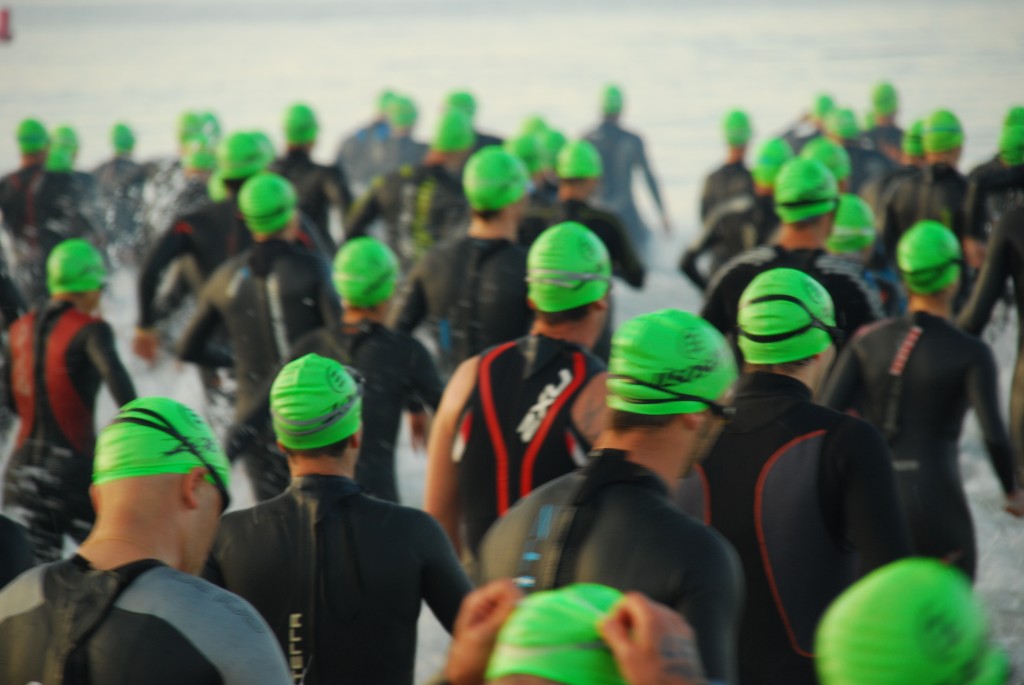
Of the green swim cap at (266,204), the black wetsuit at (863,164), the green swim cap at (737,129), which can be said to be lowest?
the green swim cap at (266,204)

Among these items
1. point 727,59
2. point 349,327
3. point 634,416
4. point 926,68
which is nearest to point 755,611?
point 634,416

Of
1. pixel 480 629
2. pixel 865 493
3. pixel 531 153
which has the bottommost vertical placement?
pixel 865 493

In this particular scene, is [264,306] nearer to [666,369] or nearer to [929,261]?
[929,261]

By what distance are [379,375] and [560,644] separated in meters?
3.25

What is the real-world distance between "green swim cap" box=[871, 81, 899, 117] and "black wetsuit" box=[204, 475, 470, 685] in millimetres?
11039

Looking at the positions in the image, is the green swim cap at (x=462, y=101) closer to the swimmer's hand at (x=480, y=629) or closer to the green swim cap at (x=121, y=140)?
the green swim cap at (x=121, y=140)

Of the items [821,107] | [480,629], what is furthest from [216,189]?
[480,629]

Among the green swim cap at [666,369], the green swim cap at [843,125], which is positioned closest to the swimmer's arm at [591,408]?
the green swim cap at [666,369]

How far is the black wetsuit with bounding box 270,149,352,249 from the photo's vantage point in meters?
9.25

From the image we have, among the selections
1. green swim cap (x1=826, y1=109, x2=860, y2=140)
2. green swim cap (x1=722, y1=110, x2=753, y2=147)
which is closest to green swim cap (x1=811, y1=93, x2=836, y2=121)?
green swim cap (x1=826, y1=109, x2=860, y2=140)

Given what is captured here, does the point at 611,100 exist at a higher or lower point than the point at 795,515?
higher

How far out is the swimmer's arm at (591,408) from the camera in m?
3.81

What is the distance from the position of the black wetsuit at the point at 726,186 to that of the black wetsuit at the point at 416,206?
2.49 m

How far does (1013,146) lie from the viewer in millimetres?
6637
